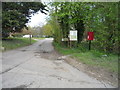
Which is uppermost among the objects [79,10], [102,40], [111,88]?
[79,10]

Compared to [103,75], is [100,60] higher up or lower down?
higher up

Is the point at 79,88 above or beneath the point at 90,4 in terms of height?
beneath

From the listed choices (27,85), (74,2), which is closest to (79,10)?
(74,2)

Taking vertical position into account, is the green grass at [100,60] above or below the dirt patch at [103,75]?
above

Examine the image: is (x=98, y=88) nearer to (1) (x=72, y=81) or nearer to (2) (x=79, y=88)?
(2) (x=79, y=88)

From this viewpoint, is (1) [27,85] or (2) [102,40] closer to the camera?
(1) [27,85]

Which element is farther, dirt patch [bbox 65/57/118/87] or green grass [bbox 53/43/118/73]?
green grass [bbox 53/43/118/73]

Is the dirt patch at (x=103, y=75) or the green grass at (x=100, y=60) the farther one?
the green grass at (x=100, y=60)

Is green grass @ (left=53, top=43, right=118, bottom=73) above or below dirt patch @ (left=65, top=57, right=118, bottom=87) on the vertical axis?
above

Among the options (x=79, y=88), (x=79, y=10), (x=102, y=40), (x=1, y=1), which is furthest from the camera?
(x=1, y=1)

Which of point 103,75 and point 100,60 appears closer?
point 103,75

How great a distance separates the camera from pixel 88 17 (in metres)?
11.5

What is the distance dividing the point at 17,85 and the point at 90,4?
34.6 feet

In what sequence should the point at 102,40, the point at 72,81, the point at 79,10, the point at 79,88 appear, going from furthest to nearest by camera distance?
the point at 79,10
the point at 102,40
the point at 72,81
the point at 79,88
